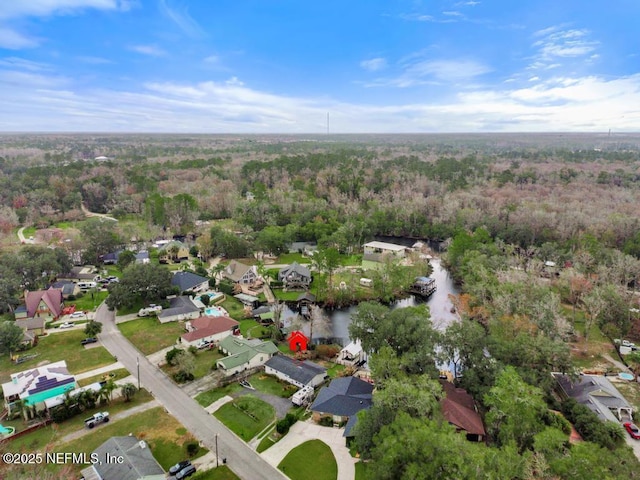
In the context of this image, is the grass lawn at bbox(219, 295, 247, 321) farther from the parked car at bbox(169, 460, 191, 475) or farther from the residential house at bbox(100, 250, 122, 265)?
the residential house at bbox(100, 250, 122, 265)

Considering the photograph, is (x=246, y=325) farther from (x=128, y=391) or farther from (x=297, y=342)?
(x=128, y=391)

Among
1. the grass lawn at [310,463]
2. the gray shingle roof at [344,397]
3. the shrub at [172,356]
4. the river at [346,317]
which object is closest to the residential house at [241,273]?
the river at [346,317]

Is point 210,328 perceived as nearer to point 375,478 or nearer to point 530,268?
point 375,478

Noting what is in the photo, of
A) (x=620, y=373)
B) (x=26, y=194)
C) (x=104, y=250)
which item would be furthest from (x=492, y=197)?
(x=26, y=194)

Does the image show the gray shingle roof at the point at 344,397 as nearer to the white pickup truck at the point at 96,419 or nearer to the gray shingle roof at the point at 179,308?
the white pickup truck at the point at 96,419

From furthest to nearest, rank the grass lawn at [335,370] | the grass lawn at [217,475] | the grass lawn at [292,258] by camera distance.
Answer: the grass lawn at [292,258] < the grass lawn at [335,370] < the grass lawn at [217,475]

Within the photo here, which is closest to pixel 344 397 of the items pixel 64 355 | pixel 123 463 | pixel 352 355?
pixel 352 355
